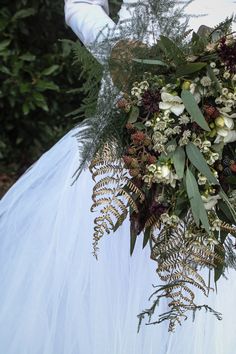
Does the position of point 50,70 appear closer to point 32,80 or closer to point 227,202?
point 32,80

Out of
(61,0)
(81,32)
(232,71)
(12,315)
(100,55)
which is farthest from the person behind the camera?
(61,0)

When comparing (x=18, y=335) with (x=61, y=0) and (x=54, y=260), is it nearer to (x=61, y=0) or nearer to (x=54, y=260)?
(x=54, y=260)

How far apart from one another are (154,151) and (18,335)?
683mm

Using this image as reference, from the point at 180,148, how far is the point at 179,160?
0.07 ft

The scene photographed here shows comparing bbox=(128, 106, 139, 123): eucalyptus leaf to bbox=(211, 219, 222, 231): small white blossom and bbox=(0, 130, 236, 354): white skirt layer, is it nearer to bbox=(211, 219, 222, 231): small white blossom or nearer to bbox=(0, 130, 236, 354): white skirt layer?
bbox=(211, 219, 222, 231): small white blossom

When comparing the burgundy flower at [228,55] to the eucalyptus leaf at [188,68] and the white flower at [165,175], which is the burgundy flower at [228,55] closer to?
the eucalyptus leaf at [188,68]

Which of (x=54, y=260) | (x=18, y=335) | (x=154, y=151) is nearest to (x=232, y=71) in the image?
(x=154, y=151)

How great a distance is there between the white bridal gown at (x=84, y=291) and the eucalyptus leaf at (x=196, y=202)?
445mm

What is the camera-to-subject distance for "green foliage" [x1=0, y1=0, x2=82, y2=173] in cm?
247

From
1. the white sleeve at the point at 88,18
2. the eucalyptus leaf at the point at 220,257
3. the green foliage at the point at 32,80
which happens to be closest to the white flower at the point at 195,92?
the eucalyptus leaf at the point at 220,257

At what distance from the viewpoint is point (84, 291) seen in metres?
1.39

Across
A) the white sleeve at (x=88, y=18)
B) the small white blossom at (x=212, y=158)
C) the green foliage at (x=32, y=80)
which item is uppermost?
the green foliage at (x=32, y=80)

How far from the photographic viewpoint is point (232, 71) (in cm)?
89

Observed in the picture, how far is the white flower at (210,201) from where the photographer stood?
3.10 feet
